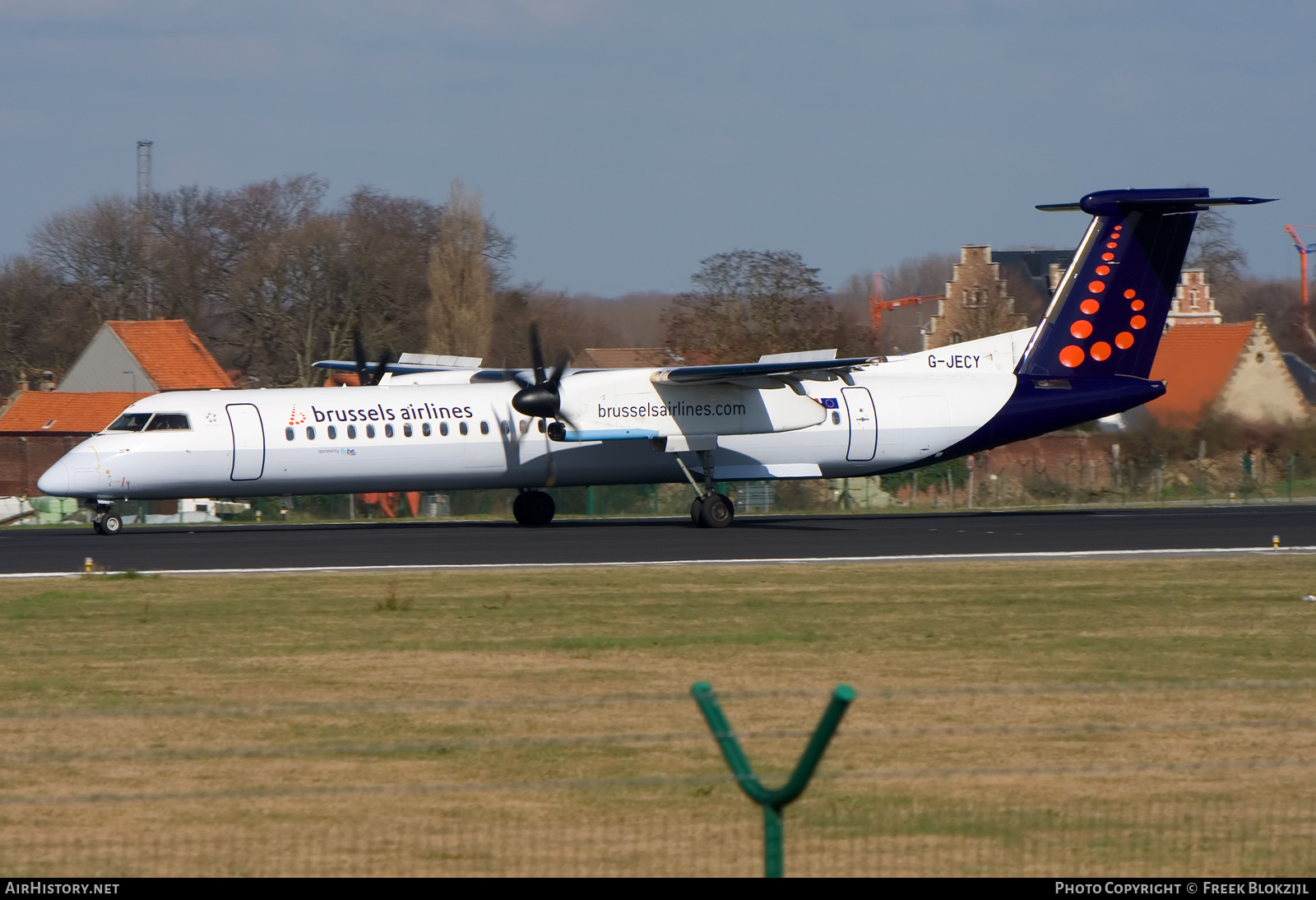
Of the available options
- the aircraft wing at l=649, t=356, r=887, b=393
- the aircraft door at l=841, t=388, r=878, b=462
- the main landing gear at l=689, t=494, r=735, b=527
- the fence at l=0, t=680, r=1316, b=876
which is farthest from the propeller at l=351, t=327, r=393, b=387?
the fence at l=0, t=680, r=1316, b=876

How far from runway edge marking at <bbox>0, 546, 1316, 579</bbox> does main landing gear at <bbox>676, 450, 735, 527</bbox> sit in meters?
6.45

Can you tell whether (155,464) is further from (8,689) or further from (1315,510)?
(1315,510)

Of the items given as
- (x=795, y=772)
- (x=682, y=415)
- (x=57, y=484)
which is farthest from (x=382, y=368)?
(x=795, y=772)

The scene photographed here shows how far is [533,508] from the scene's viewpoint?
98.9 ft

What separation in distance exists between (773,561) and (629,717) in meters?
10.9

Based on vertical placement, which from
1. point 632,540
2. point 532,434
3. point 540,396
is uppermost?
point 540,396

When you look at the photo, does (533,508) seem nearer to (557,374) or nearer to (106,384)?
(557,374)

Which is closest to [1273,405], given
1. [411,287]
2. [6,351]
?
[411,287]

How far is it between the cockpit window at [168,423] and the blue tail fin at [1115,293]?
54.6ft

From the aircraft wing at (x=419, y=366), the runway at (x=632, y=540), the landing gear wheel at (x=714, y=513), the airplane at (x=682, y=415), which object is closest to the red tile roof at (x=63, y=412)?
the runway at (x=632, y=540)

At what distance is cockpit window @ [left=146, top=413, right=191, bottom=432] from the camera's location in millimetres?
26125

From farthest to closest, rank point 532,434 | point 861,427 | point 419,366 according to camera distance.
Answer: point 419,366, point 861,427, point 532,434

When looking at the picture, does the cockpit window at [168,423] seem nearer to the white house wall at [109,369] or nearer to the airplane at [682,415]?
the airplane at [682,415]

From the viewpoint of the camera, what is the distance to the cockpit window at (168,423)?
85.7ft
